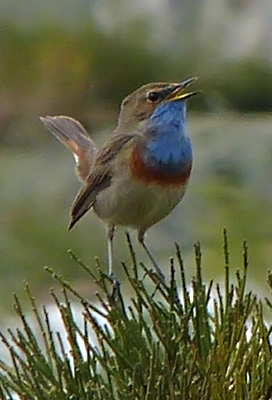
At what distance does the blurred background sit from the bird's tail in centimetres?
184

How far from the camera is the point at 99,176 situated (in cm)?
201

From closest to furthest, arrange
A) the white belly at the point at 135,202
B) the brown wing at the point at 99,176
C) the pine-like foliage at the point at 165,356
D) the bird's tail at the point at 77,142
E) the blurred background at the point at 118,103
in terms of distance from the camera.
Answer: the pine-like foliage at the point at 165,356, the white belly at the point at 135,202, the brown wing at the point at 99,176, the bird's tail at the point at 77,142, the blurred background at the point at 118,103

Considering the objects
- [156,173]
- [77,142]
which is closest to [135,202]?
[156,173]

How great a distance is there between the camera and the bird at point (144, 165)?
1847mm

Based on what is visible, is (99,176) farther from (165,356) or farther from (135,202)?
(165,356)

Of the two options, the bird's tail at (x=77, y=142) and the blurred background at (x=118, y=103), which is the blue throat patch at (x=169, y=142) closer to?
the bird's tail at (x=77, y=142)

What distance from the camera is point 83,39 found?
16.9ft

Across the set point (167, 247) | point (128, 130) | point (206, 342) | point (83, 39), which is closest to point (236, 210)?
point (167, 247)

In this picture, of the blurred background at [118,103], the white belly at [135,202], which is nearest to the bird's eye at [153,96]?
the white belly at [135,202]

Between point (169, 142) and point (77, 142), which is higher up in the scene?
point (77, 142)

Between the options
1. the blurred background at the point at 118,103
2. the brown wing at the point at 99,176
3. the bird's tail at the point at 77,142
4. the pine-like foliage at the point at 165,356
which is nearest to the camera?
the pine-like foliage at the point at 165,356

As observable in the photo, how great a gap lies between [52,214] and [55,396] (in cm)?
363

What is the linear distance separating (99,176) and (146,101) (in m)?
0.16

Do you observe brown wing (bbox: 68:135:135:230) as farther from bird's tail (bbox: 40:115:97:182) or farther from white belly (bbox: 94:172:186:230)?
bird's tail (bbox: 40:115:97:182)
